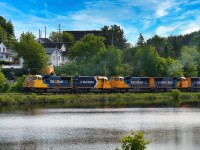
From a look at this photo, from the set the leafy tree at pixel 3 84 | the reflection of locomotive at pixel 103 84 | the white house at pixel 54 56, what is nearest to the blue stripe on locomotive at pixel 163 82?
the reflection of locomotive at pixel 103 84

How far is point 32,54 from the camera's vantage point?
97375 mm

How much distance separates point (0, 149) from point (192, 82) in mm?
65876

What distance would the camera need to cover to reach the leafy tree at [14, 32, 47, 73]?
96.3m

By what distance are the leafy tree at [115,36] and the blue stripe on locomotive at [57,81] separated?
60748 millimetres

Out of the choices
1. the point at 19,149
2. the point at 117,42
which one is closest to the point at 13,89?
the point at 19,149

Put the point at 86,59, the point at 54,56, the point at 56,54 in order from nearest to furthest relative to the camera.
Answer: the point at 86,59
the point at 54,56
the point at 56,54

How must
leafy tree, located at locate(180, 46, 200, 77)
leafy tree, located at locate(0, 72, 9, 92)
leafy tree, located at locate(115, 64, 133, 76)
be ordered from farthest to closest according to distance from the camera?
leafy tree, located at locate(180, 46, 200, 77) → leafy tree, located at locate(115, 64, 133, 76) → leafy tree, located at locate(0, 72, 9, 92)

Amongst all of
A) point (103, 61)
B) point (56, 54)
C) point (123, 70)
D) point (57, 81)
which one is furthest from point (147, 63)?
point (57, 81)

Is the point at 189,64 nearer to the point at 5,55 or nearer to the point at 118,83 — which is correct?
the point at 118,83

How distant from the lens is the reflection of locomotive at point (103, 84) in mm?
76688

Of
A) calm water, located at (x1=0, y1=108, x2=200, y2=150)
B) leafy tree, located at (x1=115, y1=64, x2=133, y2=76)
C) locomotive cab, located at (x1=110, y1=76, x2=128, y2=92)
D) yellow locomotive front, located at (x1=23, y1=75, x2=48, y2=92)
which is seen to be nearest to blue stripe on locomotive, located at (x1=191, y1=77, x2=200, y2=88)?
leafy tree, located at (x1=115, y1=64, x2=133, y2=76)

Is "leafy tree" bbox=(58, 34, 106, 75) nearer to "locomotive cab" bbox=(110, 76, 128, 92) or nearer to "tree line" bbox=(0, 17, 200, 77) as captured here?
"tree line" bbox=(0, 17, 200, 77)

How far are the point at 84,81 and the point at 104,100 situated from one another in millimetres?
5614

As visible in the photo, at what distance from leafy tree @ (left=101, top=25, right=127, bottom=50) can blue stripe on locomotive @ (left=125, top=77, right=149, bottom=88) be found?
170 feet
